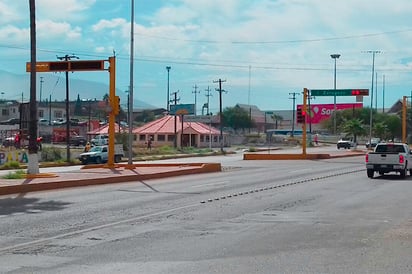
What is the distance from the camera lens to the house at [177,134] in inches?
4126

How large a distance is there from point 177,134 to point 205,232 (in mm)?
90518

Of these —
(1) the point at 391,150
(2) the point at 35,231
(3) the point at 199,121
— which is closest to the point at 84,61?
(1) the point at 391,150

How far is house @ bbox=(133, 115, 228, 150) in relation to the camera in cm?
10481

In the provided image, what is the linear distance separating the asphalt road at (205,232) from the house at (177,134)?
3234 inches

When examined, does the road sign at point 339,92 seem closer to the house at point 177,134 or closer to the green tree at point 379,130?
the green tree at point 379,130

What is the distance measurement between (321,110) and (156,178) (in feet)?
A: 479

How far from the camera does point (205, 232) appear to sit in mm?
12680

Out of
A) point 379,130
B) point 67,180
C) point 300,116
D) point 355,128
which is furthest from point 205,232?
point 379,130

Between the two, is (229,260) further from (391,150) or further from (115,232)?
(391,150)

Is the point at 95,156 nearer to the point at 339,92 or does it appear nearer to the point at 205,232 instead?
the point at 339,92

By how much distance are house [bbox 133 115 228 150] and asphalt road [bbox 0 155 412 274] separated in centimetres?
8214

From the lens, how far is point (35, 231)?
12.6 m

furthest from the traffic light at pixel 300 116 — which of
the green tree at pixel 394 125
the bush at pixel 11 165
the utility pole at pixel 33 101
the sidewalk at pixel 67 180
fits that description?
the green tree at pixel 394 125

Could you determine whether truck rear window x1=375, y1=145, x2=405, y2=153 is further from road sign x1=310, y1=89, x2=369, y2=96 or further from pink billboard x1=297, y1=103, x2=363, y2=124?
pink billboard x1=297, y1=103, x2=363, y2=124
